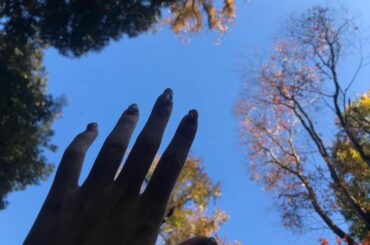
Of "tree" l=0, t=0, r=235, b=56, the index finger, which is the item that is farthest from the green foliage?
the index finger

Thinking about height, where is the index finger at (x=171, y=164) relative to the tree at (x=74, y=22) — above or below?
below

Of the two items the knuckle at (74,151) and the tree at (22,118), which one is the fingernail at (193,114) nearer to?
the knuckle at (74,151)

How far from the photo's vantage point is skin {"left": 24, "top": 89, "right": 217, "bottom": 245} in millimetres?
1272

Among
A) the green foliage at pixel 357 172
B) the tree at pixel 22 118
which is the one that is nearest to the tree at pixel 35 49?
the tree at pixel 22 118

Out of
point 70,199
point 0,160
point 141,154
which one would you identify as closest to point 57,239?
point 70,199

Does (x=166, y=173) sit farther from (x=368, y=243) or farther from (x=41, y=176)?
(x=41, y=176)

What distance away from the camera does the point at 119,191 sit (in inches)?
53.2

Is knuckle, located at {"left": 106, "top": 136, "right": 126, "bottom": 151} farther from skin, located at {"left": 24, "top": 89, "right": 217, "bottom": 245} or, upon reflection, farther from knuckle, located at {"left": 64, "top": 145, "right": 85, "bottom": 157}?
knuckle, located at {"left": 64, "top": 145, "right": 85, "bottom": 157}

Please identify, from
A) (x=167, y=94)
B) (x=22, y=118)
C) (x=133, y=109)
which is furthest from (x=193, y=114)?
(x=22, y=118)

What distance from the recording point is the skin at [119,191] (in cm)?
127

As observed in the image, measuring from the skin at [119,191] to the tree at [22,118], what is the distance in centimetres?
1044

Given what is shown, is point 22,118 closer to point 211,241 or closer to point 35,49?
point 35,49

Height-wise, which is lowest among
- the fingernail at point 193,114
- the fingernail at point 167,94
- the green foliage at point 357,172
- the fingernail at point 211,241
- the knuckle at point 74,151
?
the fingernail at point 211,241

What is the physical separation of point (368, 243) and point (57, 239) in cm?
984
